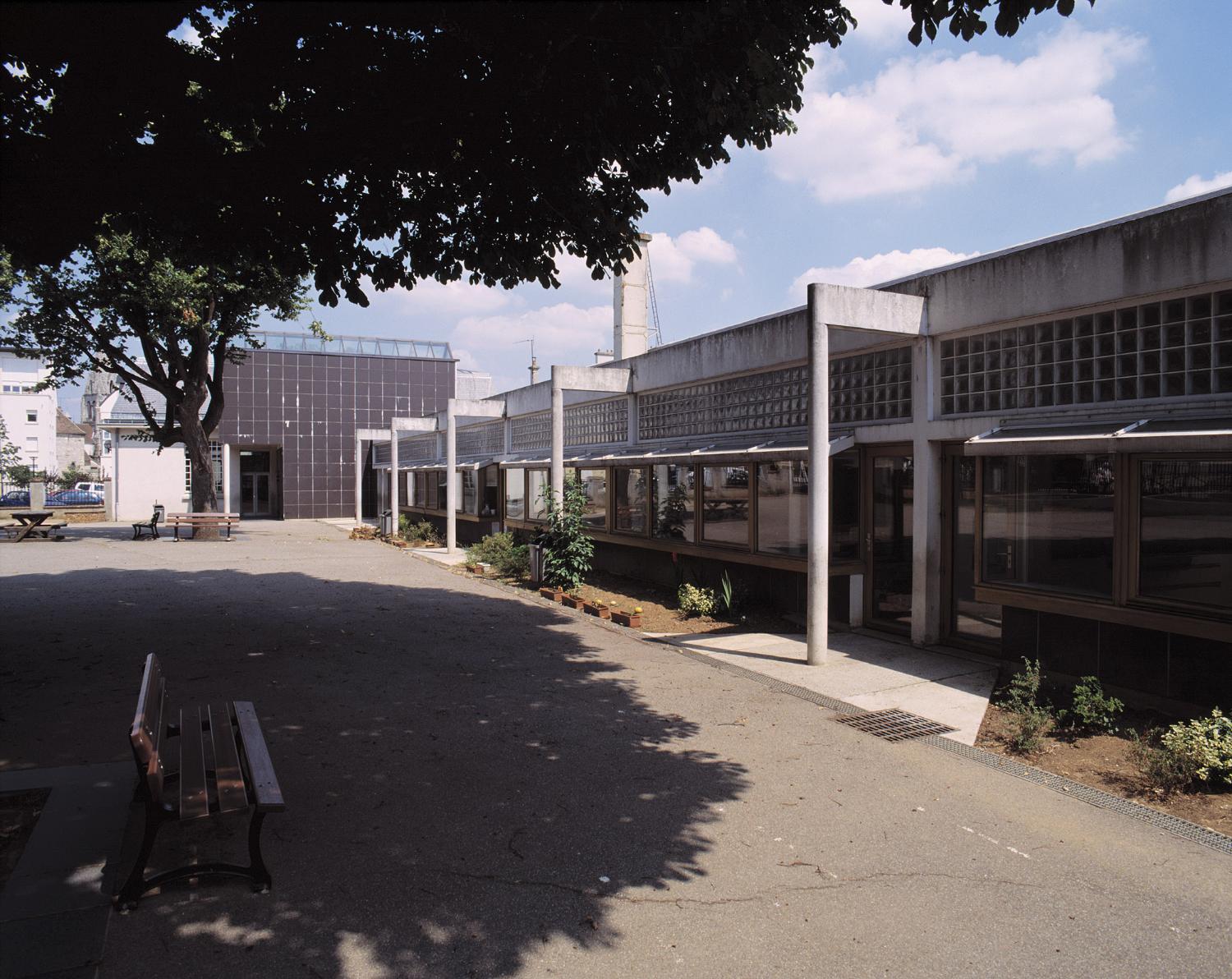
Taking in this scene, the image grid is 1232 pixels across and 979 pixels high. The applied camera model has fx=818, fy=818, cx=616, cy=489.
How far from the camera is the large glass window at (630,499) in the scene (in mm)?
13758

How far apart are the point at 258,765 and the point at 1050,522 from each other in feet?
21.3

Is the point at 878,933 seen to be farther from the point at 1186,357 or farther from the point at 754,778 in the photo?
the point at 1186,357

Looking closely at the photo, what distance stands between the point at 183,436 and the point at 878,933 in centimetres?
2574

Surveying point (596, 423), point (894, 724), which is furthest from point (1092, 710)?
point (596, 423)

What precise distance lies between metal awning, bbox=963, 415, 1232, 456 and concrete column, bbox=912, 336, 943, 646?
107cm

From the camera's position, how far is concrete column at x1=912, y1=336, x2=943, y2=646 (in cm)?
856

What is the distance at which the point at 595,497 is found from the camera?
1523 cm

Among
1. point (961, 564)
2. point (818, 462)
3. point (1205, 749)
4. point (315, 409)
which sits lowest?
point (1205, 749)

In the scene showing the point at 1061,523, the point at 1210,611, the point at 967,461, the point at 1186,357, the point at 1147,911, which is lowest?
the point at 1147,911

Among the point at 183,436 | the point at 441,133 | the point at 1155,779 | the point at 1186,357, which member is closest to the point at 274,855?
the point at 441,133

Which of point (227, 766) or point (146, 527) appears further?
point (146, 527)

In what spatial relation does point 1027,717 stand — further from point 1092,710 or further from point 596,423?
point 596,423

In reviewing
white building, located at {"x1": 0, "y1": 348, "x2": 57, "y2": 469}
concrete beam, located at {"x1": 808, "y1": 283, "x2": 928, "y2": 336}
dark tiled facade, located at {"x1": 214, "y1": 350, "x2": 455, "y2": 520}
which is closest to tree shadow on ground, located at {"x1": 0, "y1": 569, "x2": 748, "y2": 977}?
concrete beam, located at {"x1": 808, "y1": 283, "x2": 928, "y2": 336}

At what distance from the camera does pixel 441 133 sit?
585 cm
